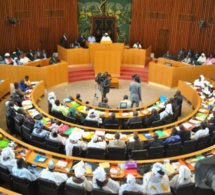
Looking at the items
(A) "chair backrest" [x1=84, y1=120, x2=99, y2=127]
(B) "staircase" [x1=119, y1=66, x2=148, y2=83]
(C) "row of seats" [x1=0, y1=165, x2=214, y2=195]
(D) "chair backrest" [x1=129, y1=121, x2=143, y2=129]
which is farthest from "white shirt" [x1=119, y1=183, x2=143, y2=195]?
(B) "staircase" [x1=119, y1=66, x2=148, y2=83]

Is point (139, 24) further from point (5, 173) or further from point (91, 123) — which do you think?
point (5, 173)

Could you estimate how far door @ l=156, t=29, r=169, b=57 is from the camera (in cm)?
1778

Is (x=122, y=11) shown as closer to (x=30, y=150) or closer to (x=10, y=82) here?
(x=10, y=82)

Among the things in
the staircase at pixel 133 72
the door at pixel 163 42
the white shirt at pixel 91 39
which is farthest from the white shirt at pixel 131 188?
the door at pixel 163 42

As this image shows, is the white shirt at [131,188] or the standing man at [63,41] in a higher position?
the standing man at [63,41]

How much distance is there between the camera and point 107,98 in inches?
494

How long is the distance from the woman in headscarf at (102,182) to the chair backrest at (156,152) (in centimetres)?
190

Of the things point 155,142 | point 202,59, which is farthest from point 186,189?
point 202,59

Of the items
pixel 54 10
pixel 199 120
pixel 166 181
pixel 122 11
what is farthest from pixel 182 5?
pixel 166 181

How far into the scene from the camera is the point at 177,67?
13.8 meters

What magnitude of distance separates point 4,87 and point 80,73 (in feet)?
14.4

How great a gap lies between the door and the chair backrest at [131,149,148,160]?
1204 centimetres

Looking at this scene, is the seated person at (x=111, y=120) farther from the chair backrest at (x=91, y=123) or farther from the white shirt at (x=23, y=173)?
the white shirt at (x=23, y=173)

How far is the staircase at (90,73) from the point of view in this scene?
15.2 m
